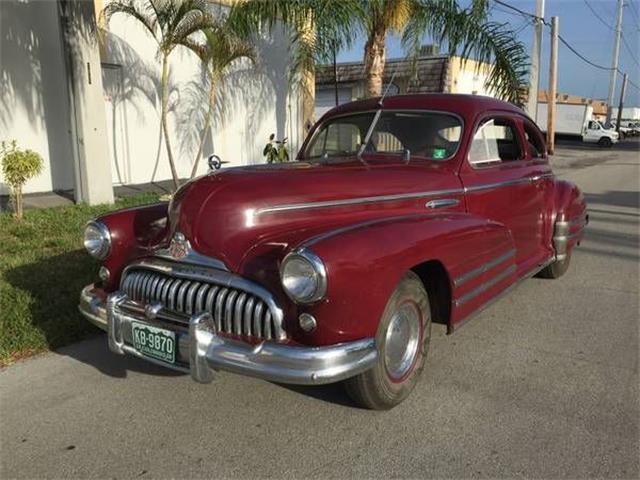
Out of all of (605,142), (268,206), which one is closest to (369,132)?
(268,206)

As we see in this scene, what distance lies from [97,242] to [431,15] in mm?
8338

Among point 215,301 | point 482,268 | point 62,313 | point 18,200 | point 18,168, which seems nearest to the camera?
point 215,301

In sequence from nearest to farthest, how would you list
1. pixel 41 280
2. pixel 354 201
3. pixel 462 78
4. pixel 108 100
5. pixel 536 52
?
pixel 354 201, pixel 41 280, pixel 108 100, pixel 536 52, pixel 462 78

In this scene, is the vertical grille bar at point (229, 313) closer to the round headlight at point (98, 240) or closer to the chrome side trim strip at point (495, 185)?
the round headlight at point (98, 240)

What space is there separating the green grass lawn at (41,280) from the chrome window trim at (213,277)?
51.0 inches

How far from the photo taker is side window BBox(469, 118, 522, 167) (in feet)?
14.5

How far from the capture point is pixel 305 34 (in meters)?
9.11

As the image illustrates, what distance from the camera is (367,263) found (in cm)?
282

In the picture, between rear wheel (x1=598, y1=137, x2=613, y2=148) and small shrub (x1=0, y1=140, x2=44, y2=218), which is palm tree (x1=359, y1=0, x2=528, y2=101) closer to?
small shrub (x1=0, y1=140, x2=44, y2=218)

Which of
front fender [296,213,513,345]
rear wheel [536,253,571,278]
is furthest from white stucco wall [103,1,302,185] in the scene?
front fender [296,213,513,345]

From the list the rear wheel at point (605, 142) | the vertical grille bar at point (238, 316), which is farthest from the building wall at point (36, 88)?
the rear wheel at point (605, 142)

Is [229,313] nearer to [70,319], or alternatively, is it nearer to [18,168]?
[70,319]

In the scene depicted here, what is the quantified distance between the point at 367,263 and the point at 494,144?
248 cm

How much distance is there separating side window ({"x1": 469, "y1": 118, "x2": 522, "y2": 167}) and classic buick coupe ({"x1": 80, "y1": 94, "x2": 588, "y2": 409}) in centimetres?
3
